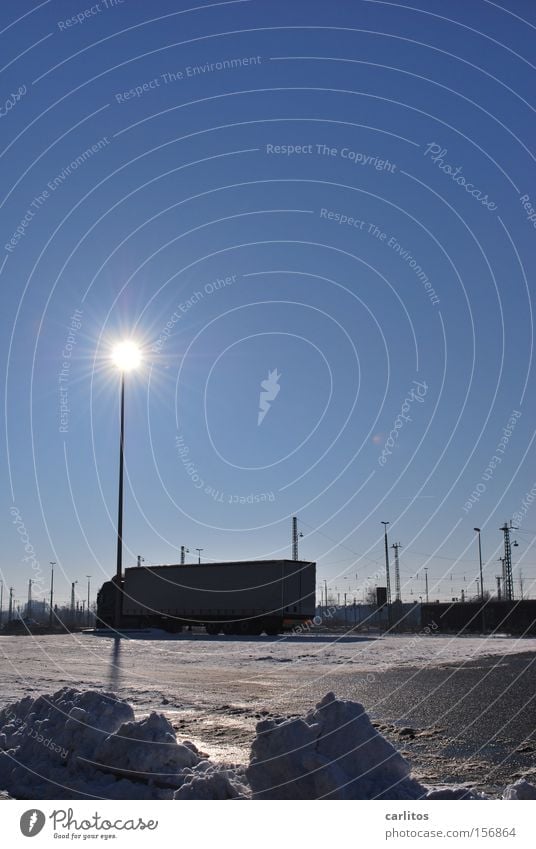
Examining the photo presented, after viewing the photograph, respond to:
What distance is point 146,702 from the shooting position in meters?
12.5

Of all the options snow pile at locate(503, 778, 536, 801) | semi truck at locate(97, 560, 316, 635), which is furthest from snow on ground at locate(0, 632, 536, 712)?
semi truck at locate(97, 560, 316, 635)

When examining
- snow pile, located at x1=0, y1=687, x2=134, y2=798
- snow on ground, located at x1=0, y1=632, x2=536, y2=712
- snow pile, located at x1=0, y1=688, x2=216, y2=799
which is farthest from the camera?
snow on ground, located at x1=0, y1=632, x2=536, y2=712

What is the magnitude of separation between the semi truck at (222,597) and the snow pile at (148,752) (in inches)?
1420

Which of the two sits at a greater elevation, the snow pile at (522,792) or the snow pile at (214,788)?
the snow pile at (522,792)

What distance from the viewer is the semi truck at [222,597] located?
44.7m

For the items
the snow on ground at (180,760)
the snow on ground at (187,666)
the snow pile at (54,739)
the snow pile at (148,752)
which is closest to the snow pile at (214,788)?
the snow on ground at (180,760)

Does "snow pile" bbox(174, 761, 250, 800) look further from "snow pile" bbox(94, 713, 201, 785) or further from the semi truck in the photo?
the semi truck

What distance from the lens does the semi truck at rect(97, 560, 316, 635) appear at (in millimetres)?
44688

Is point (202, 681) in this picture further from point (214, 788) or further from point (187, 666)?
point (214, 788)

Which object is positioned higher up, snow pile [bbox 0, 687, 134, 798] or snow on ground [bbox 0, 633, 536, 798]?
snow pile [bbox 0, 687, 134, 798]

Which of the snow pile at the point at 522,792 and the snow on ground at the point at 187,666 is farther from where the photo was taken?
the snow on ground at the point at 187,666

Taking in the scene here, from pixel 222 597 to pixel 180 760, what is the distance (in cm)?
4081

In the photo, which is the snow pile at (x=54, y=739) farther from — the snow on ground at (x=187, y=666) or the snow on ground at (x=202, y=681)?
the snow on ground at (x=187, y=666)

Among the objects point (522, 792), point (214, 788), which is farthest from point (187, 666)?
point (522, 792)
